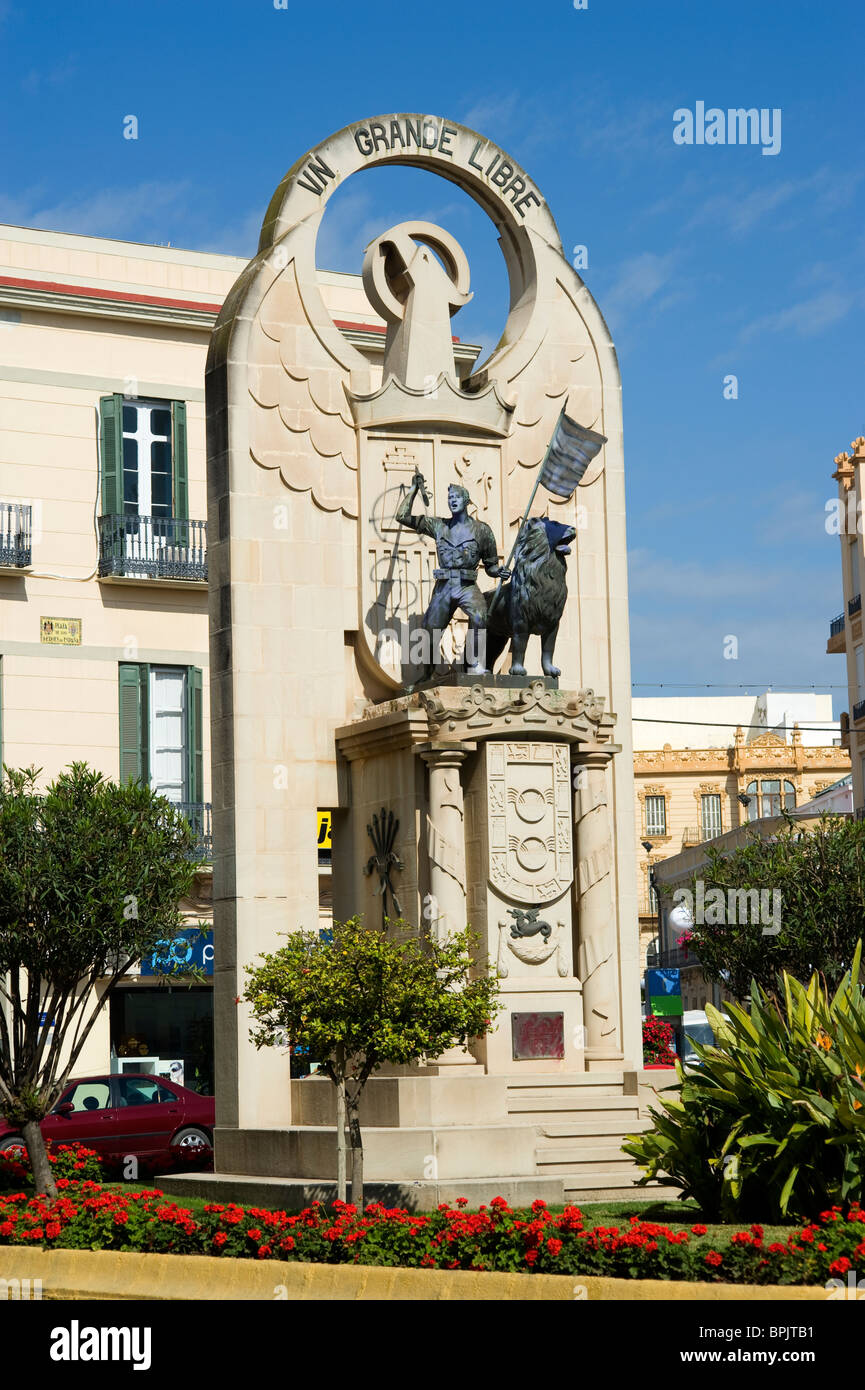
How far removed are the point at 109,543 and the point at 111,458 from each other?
158 centimetres

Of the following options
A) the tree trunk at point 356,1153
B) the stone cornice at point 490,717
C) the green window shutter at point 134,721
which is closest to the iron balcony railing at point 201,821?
the green window shutter at point 134,721

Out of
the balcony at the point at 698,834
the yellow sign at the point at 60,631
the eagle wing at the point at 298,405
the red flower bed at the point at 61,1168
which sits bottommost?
the red flower bed at the point at 61,1168

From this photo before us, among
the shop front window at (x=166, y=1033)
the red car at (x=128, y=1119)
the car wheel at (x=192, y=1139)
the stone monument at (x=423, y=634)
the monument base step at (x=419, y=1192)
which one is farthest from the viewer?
the shop front window at (x=166, y=1033)

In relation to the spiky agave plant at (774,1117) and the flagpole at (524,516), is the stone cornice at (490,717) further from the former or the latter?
the spiky agave plant at (774,1117)

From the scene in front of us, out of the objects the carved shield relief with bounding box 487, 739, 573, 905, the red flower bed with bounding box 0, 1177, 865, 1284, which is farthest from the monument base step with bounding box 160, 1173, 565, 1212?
the carved shield relief with bounding box 487, 739, 573, 905

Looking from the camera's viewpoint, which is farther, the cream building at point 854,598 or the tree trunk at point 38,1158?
the cream building at point 854,598

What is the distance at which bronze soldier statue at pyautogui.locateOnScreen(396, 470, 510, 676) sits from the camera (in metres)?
23.7

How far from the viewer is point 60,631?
34.8m


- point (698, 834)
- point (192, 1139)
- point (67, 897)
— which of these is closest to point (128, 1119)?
point (192, 1139)

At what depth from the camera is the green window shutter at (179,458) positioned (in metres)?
36.2

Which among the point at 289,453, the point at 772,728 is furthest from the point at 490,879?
the point at 772,728

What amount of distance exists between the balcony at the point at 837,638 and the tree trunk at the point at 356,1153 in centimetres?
5039

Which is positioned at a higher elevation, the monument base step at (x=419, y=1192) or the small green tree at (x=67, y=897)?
the small green tree at (x=67, y=897)

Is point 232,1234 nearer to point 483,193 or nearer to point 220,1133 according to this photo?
point 220,1133
